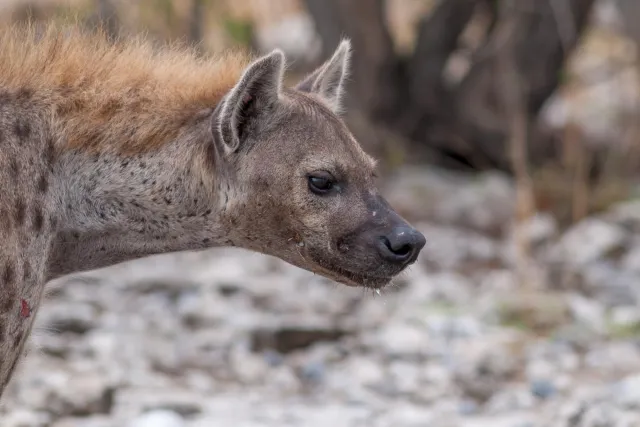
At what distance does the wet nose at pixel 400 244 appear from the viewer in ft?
12.4

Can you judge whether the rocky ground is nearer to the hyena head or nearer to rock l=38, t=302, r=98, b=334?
rock l=38, t=302, r=98, b=334

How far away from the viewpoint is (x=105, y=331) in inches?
252

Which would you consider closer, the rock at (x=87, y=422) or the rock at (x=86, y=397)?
the rock at (x=87, y=422)

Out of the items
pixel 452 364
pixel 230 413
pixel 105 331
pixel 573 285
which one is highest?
pixel 573 285

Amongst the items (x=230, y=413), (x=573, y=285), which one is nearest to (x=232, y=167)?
(x=230, y=413)

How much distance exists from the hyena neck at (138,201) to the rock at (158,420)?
1264mm

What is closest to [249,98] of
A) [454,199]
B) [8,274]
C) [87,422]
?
[8,274]

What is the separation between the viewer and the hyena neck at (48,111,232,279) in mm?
3742

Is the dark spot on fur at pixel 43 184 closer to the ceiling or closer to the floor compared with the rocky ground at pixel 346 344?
closer to the floor

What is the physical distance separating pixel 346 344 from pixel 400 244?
2.74 metres

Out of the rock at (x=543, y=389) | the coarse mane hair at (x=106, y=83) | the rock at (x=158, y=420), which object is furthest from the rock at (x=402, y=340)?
the coarse mane hair at (x=106, y=83)

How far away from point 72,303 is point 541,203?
4052 mm

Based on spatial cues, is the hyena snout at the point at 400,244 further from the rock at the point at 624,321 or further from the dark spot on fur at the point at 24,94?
the rock at the point at 624,321

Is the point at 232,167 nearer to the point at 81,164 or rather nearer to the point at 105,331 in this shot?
the point at 81,164
